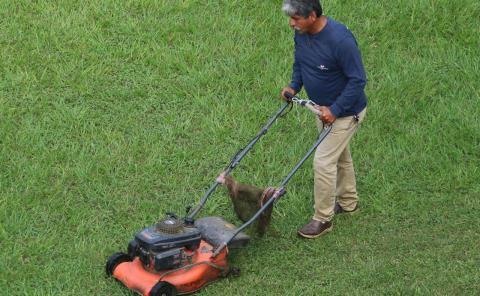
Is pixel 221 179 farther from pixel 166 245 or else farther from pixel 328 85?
pixel 328 85

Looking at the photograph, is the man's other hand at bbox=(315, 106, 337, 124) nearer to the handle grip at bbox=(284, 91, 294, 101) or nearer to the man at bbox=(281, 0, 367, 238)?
the man at bbox=(281, 0, 367, 238)

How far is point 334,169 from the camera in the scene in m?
5.88

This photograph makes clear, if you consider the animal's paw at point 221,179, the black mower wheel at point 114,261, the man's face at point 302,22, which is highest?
the man's face at point 302,22

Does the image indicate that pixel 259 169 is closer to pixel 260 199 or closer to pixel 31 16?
pixel 260 199

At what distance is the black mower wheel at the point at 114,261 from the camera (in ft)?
18.3

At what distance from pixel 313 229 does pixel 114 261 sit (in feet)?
4.56

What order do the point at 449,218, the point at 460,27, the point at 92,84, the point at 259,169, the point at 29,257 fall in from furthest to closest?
the point at 460,27 < the point at 92,84 < the point at 259,169 < the point at 449,218 < the point at 29,257

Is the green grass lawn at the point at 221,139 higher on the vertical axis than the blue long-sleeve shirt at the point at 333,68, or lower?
lower

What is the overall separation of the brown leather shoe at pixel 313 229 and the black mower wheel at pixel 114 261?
1254mm

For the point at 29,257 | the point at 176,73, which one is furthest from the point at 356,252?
the point at 176,73

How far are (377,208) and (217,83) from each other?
77.4 inches

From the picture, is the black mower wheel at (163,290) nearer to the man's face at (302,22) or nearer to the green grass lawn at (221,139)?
the green grass lawn at (221,139)

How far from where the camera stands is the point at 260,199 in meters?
5.91

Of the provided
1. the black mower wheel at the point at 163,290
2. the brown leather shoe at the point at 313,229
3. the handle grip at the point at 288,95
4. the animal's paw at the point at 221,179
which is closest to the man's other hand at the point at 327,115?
the handle grip at the point at 288,95
